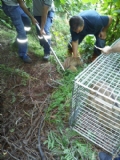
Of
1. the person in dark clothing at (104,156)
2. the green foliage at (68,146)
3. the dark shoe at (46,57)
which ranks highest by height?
the dark shoe at (46,57)

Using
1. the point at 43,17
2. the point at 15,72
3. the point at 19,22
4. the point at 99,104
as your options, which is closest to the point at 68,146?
the point at 99,104

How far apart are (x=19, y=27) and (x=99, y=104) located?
1823 millimetres

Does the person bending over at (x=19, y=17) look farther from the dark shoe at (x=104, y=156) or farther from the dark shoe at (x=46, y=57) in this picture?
Result: the dark shoe at (x=104, y=156)

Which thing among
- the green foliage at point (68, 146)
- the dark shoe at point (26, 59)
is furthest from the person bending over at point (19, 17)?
the green foliage at point (68, 146)

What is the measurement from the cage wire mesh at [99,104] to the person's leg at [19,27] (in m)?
1.46

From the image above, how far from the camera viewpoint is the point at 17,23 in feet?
8.85

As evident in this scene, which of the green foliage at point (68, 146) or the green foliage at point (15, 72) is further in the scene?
the green foliage at point (15, 72)

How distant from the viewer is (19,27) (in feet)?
8.95

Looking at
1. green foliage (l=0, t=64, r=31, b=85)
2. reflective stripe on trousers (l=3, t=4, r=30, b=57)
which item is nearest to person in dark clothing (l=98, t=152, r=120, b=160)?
green foliage (l=0, t=64, r=31, b=85)

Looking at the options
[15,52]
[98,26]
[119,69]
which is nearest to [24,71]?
[15,52]

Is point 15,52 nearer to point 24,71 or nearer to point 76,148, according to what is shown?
point 24,71

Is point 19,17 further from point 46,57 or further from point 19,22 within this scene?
point 46,57

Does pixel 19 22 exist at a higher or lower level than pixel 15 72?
higher

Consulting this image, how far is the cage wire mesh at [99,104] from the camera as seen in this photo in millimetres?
1499
